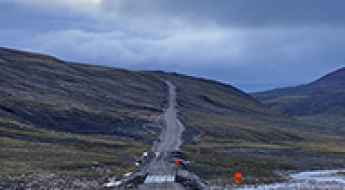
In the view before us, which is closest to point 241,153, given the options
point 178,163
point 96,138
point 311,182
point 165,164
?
point 96,138

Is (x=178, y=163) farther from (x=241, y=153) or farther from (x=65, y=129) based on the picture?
(x=65, y=129)

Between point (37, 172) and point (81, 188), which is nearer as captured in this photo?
point (81, 188)

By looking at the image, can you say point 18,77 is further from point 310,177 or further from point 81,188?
point 81,188

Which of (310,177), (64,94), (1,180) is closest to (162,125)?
(64,94)

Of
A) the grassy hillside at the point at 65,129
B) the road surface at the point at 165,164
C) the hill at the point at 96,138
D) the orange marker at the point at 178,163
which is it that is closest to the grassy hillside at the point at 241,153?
the hill at the point at 96,138

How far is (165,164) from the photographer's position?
79500 millimetres

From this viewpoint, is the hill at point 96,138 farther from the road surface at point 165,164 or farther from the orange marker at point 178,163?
the road surface at point 165,164

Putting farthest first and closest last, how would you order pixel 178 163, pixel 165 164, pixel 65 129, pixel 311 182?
pixel 65 129, pixel 178 163, pixel 165 164, pixel 311 182

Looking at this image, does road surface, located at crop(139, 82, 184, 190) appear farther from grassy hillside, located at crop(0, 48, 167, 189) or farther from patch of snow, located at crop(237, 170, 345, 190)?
patch of snow, located at crop(237, 170, 345, 190)

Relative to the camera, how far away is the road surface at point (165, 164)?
5969 cm

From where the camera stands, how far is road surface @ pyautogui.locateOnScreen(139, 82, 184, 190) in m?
59.7

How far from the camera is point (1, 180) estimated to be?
2458 inches

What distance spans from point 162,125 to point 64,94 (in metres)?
34.9

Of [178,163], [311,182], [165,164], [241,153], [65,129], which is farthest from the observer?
[65,129]
